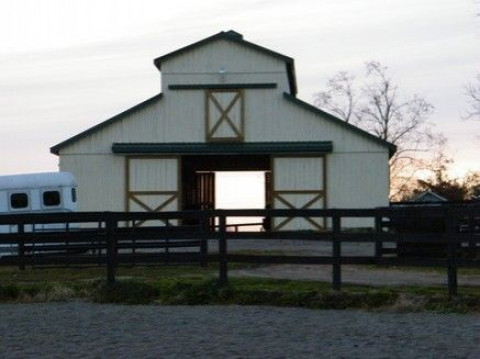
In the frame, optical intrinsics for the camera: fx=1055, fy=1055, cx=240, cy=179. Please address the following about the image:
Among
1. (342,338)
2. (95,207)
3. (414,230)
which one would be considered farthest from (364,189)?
(342,338)

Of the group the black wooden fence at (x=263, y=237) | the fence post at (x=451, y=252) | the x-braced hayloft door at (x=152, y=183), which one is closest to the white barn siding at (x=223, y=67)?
the x-braced hayloft door at (x=152, y=183)

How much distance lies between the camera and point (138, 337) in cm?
1134

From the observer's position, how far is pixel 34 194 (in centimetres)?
3042

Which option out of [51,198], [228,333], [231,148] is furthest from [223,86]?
[228,333]

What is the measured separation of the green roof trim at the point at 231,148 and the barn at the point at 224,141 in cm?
4

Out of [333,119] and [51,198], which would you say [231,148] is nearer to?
[333,119]

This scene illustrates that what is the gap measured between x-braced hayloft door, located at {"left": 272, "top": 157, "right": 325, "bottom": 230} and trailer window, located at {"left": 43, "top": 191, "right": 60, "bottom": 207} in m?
11.4

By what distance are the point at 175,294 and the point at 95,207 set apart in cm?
2491

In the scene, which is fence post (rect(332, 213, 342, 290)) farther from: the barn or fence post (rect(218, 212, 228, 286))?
the barn

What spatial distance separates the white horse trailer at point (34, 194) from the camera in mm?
30172

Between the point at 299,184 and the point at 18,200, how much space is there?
1300cm

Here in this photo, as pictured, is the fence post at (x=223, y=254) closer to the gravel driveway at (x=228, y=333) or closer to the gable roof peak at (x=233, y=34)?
the gravel driveway at (x=228, y=333)

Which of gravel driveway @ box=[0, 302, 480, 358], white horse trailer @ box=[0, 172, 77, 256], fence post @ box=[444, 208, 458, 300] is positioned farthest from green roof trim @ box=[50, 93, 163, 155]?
fence post @ box=[444, 208, 458, 300]

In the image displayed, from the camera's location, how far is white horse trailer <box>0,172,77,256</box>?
30.2m
